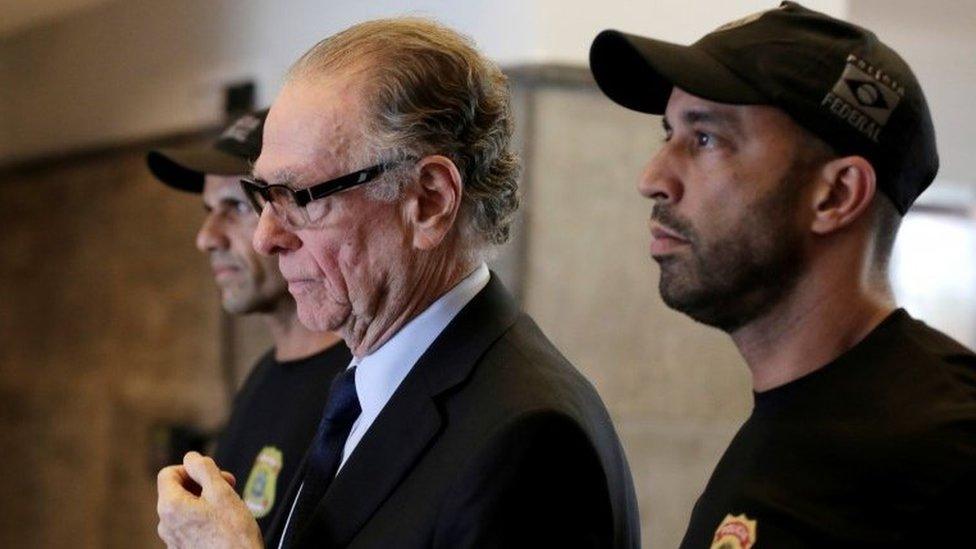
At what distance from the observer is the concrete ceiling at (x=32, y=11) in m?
5.02

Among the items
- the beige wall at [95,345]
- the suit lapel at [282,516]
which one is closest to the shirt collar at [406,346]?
the suit lapel at [282,516]

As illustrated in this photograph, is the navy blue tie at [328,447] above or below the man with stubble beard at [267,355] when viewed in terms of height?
above

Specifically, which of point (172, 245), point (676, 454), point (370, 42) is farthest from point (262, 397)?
point (172, 245)

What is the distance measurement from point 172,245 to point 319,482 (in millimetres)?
3225

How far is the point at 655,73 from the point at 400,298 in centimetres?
36

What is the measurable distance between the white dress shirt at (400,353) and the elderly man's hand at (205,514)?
80mm

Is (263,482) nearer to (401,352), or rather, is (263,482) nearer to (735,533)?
(401,352)

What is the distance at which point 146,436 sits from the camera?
4.80 metres

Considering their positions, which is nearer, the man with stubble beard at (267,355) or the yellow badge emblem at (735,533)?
the yellow badge emblem at (735,533)

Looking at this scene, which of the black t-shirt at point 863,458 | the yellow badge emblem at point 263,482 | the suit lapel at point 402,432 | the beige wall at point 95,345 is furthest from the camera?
the beige wall at point 95,345

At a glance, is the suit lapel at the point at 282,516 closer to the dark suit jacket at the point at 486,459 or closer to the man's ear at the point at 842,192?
the dark suit jacket at the point at 486,459

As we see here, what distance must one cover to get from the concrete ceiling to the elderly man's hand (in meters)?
3.68

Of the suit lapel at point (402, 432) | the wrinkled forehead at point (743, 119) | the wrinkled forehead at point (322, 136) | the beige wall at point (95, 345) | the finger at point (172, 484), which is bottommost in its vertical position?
the beige wall at point (95, 345)

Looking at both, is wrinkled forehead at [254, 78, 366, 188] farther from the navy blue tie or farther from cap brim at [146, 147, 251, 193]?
cap brim at [146, 147, 251, 193]
